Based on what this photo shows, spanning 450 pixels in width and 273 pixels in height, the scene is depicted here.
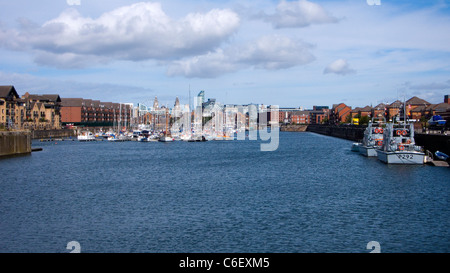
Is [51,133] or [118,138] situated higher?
[51,133]

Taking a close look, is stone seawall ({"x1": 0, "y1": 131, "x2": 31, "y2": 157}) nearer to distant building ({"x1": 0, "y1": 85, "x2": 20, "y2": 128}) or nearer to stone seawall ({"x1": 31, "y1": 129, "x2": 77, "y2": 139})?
distant building ({"x1": 0, "y1": 85, "x2": 20, "y2": 128})

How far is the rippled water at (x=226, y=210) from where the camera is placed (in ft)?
82.1

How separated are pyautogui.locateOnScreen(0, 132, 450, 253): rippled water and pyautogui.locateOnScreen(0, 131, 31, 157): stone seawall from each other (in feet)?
73.2

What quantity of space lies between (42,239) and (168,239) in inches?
271

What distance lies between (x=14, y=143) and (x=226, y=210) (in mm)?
62124

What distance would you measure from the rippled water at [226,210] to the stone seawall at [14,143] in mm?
22312

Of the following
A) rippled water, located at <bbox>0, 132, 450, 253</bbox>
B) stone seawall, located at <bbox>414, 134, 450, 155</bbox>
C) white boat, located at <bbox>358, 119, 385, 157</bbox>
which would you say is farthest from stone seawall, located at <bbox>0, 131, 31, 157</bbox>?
stone seawall, located at <bbox>414, 134, 450, 155</bbox>

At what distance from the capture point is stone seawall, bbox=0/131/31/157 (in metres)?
78.1

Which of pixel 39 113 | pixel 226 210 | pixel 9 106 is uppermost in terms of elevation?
pixel 9 106

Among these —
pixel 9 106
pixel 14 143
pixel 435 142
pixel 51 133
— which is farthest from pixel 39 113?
pixel 435 142

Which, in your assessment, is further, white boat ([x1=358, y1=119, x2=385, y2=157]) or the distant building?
the distant building

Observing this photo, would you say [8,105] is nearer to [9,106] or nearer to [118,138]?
[9,106]

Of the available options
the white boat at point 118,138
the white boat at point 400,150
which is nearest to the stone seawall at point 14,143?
the white boat at point 400,150

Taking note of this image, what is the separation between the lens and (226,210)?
1320 inches
